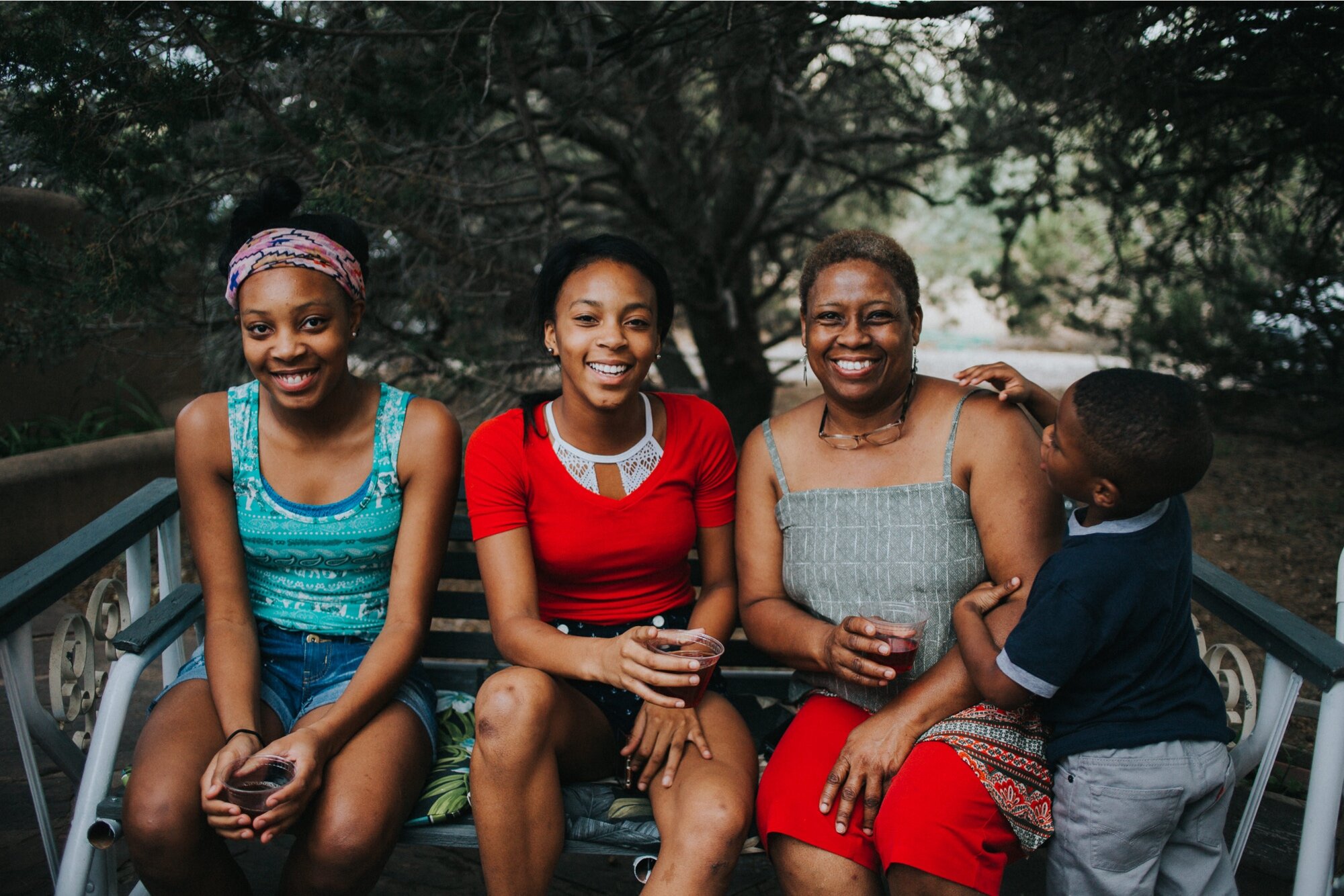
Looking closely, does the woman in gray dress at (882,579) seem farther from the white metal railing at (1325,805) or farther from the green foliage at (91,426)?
the green foliage at (91,426)

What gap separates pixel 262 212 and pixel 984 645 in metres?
2.04

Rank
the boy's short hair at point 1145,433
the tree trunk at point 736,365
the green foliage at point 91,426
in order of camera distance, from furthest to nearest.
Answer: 1. the tree trunk at point 736,365
2. the green foliage at point 91,426
3. the boy's short hair at point 1145,433

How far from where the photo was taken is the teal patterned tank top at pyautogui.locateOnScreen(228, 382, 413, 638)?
2521mm

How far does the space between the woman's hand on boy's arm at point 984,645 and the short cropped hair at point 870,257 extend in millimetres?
724

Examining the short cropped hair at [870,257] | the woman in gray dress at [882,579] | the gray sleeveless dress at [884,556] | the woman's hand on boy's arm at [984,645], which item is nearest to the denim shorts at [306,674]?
the woman in gray dress at [882,579]

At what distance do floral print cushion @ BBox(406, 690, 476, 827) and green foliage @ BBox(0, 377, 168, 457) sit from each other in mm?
3908

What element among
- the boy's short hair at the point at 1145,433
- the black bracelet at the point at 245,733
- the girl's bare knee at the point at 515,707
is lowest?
the black bracelet at the point at 245,733

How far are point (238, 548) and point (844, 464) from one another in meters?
1.56

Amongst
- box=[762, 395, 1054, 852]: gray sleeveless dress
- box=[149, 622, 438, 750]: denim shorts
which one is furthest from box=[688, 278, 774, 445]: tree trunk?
box=[149, 622, 438, 750]: denim shorts

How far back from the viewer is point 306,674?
2.53 metres

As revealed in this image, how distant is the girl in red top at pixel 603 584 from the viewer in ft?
6.89

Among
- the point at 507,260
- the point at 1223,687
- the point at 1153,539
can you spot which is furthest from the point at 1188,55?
the point at 507,260

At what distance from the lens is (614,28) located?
4.86 meters

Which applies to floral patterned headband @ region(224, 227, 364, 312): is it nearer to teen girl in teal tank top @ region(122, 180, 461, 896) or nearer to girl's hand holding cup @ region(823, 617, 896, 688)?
teen girl in teal tank top @ region(122, 180, 461, 896)
